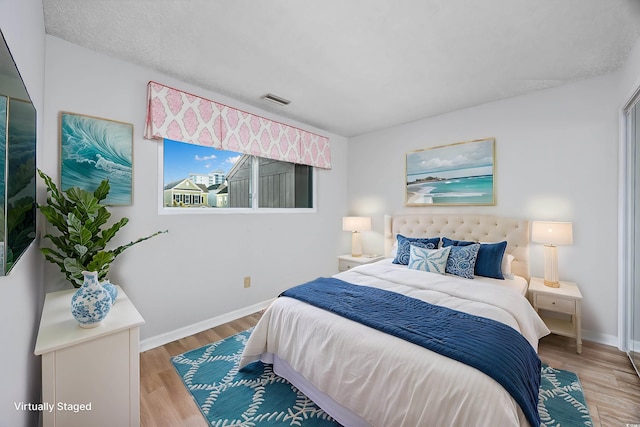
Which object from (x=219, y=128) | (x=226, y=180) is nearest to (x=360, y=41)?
(x=219, y=128)

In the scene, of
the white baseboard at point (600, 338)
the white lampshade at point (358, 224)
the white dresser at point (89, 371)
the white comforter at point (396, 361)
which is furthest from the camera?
the white lampshade at point (358, 224)

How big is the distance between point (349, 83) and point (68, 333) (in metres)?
2.84

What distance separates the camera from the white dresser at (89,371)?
1277 mm

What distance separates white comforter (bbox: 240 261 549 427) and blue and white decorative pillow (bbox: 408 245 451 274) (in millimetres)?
278

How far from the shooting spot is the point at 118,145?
7.46 ft

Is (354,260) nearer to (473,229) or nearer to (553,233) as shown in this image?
(473,229)

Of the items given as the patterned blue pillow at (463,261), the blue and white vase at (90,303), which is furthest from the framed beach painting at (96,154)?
the patterned blue pillow at (463,261)

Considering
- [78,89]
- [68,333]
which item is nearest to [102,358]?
[68,333]

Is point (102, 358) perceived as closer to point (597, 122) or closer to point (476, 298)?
point (476, 298)

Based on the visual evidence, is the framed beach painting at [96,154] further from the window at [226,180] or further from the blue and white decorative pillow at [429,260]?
the blue and white decorative pillow at [429,260]

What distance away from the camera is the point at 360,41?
2018mm

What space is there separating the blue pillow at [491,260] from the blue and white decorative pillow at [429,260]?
326 mm

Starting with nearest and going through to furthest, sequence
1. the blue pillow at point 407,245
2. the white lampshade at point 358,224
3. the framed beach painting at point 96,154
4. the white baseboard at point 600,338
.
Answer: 1. the framed beach painting at point 96,154
2. the white baseboard at point 600,338
3. the blue pillow at point 407,245
4. the white lampshade at point 358,224

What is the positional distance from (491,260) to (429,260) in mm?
602
